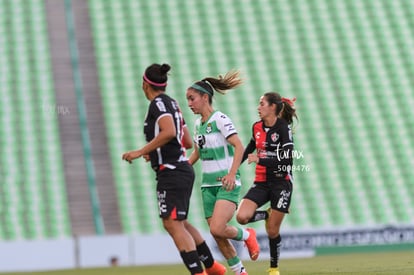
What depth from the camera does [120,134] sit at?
2478cm

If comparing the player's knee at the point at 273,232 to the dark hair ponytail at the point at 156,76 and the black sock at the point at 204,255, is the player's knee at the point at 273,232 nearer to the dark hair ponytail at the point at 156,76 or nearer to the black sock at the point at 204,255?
the black sock at the point at 204,255

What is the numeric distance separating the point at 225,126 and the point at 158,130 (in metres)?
1.64

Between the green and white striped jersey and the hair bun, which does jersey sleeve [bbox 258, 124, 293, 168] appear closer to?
the green and white striped jersey

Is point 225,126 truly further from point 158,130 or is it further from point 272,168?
point 158,130

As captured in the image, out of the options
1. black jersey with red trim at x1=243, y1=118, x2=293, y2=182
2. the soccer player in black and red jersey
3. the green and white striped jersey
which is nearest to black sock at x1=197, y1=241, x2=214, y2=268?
the green and white striped jersey

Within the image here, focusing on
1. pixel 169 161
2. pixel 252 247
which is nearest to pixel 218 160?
pixel 252 247

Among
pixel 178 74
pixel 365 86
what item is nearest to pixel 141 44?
pixel 178 74

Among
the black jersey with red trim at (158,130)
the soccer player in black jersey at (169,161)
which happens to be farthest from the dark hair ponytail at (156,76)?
the black jersey with red trim at (158,130)

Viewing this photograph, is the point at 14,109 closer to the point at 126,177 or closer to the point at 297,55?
the point at 126,177

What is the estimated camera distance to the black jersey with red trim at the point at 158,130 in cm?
852

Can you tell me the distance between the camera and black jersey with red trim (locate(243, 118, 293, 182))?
10.9 meters

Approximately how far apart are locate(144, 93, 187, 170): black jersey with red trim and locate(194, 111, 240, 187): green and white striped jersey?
4.98 feet

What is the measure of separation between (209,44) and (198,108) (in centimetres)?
1795

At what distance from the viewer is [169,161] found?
863cm
